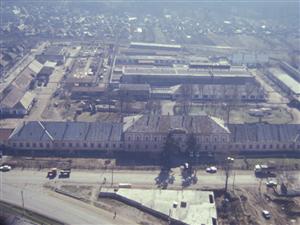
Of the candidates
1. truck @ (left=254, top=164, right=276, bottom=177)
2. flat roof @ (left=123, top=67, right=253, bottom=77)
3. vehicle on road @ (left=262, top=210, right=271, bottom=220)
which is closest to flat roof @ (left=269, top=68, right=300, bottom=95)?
flat roof @ (left=123, top=67, right=253, bottom=77)

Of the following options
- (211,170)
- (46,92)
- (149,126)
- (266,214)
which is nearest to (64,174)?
(149,126)

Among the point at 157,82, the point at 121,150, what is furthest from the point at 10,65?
the point at 121,150

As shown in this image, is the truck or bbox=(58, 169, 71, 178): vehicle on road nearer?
bbox=(58, 169, 71, 178): vehicle on road

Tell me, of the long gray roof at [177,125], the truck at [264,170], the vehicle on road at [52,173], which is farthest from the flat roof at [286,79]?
the vehicle on road at [52,173]

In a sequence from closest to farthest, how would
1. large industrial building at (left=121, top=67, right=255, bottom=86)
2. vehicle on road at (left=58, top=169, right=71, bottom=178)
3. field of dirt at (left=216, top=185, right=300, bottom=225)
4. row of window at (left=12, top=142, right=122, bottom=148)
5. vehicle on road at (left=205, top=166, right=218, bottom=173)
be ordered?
field of dirt at (left=216, top=185, right=300, bottom=225)
vehicle on road at (left=58, top=169, right=71, bottom=178)
vehicle on road at (left=205, top=166, right=218, bottom=173)
row of window at (left=12, top=142, right=122, bottom=148)
large industrial building at (left=121, top=67, right=255, bottom=86)

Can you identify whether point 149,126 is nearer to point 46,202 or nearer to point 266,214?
point 46,202

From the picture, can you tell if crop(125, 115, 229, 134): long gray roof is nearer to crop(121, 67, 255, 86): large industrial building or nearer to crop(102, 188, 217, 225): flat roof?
crop(102, 188, 217, 225): flat roof

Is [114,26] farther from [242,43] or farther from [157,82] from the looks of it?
[157,82]
